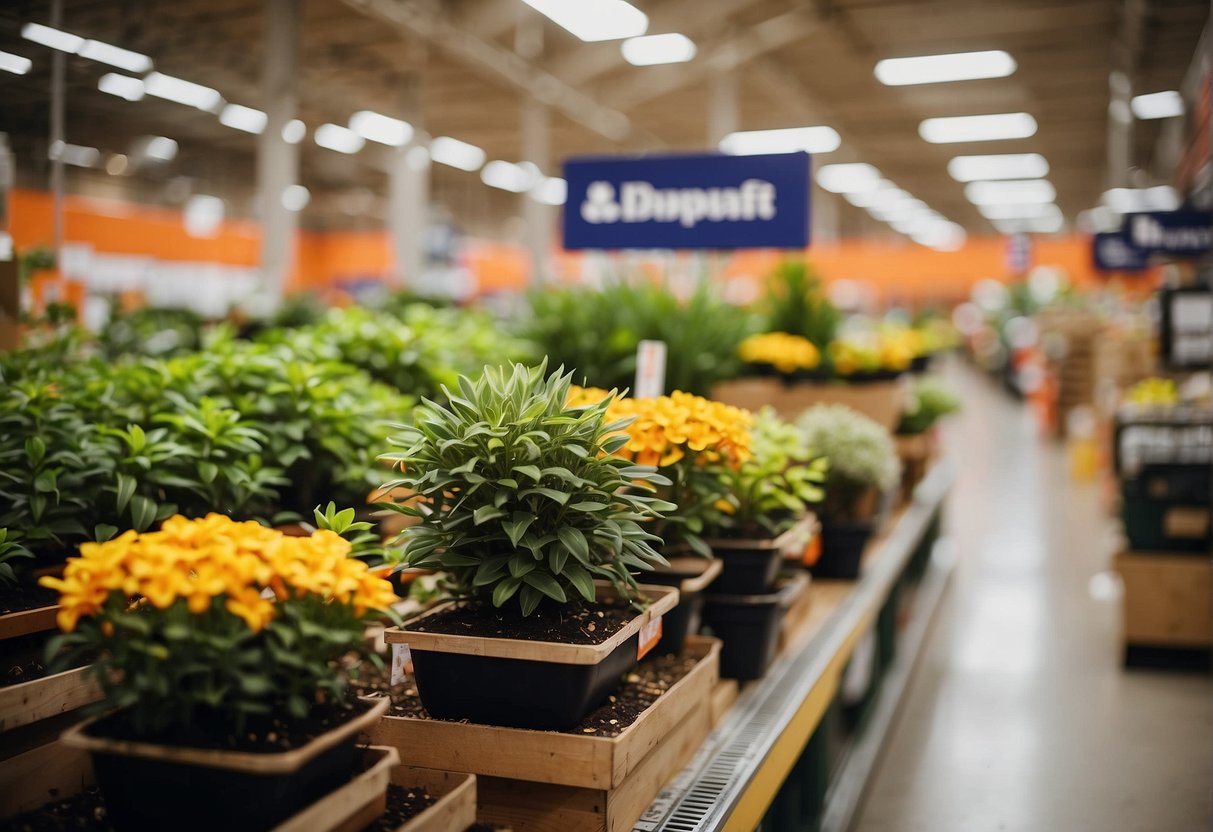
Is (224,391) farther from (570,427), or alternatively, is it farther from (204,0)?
(204,0)

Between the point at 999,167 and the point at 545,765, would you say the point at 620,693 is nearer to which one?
the point at 545,765

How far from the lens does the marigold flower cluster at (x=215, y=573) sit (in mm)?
1201

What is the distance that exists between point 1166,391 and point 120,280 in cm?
1240

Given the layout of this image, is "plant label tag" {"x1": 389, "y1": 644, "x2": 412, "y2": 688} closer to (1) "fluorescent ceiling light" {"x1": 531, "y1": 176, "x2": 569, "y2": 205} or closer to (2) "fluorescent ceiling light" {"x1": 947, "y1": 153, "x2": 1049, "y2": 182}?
(1) "fluorescent ceiling light" {"x1": 531, "y1": 176, "x2": 569, "y2": 205}

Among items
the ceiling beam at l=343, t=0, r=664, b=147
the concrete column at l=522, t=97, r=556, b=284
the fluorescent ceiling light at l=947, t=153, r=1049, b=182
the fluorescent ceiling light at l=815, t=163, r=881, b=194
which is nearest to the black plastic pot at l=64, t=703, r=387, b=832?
the ceiling beam at l=343, t=0, r=664, b=147

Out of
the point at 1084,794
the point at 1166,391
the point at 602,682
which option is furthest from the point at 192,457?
the point at 1166,391

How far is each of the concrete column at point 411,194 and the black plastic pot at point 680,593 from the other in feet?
23.9

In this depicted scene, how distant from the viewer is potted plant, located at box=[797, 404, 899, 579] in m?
3.46

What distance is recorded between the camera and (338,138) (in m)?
13.1

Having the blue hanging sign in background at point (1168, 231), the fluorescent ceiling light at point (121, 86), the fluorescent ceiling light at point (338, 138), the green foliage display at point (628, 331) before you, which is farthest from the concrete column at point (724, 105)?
the green foliage display at point (628, 331)

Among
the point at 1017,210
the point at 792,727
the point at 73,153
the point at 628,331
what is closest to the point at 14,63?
the point at 73,153

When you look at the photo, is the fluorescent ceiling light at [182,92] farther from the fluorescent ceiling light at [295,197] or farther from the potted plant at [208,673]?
the potted plant at [208,673]

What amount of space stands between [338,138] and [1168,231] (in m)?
9.65

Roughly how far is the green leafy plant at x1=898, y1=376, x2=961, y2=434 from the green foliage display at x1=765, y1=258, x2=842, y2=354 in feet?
2.08
